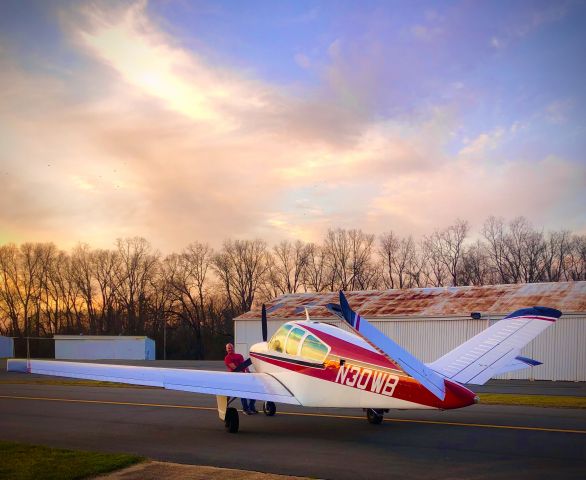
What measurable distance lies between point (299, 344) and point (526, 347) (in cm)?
2199

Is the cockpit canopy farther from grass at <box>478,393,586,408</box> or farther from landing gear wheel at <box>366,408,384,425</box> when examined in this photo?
grass at <box>478,393,586,408</box>

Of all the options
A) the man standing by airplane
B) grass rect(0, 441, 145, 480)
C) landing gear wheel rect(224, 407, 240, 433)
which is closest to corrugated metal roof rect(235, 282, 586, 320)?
the man standing by airplane

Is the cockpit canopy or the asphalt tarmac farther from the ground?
the cockpit canopy

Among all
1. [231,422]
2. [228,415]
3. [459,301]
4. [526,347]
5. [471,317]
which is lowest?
[526,347]

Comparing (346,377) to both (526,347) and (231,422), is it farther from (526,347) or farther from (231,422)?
(526,347)

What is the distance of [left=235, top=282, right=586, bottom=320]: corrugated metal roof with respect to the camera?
32750 millimetres

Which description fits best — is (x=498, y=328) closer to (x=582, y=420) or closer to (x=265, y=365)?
(x=582, y=420)

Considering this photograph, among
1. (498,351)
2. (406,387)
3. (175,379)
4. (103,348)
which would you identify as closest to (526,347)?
(498,351)

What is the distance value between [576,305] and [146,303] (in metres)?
69.9

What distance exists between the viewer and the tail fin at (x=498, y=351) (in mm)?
11758

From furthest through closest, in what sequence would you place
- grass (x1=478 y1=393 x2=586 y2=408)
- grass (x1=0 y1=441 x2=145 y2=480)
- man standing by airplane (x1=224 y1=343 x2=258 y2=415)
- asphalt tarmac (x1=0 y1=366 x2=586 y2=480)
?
grass (x1=478 y1=393 x2=586 y2=408)
man standing by airplane (x1=224 y1=343 x2=258 y2=415)
asphalt tarmac (x1=0 y1=366 x2=586 y2=480)
grass (x1=0 y1=441 x2=145 y2=480)

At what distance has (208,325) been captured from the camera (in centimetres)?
8719

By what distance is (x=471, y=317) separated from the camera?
32875mm

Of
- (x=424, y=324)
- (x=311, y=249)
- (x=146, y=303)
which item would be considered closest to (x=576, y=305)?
(x=424, y=324)
